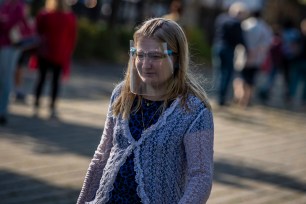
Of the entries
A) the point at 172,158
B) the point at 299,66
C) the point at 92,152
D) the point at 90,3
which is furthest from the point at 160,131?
the point at 90,3

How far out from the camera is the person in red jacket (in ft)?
33.0

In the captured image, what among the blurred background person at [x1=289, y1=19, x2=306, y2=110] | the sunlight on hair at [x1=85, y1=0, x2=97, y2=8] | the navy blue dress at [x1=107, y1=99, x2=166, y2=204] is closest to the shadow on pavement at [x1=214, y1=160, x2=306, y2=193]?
the navy blue dress at [x1=107, y1=99, x2=166, y2=204]

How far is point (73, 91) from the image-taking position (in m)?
13.9

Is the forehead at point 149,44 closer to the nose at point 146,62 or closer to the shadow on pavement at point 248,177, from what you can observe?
the nose at point 146,62

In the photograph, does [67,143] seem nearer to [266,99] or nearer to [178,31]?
[178,31]

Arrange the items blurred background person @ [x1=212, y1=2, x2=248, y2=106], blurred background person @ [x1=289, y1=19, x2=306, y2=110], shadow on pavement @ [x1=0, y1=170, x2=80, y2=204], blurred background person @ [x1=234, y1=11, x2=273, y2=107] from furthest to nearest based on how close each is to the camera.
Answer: blurred background person @ [x1=289, y1=19, x2=306, y2=110], blurred background person @ [x1=234, y1=11, x2=273, y2=107], blurred background person @ [x1=212, y1=2, x2=248, y2=106], shadow on pavement @ [x1=0, y1=170, x2=80, y2=204]

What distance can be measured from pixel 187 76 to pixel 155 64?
0.58ft

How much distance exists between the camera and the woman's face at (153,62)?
2988mm

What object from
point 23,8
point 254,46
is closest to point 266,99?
point 254,46

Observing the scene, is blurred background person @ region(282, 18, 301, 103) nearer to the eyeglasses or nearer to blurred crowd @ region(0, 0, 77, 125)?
blurred crowd @ region(0, 0, 77, 125)

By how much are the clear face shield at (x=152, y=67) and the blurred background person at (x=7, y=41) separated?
248 inches

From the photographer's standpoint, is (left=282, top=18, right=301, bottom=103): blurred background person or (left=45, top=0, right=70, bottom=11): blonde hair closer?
(left=45, top=0, right=70, bottom=11): blonde hair

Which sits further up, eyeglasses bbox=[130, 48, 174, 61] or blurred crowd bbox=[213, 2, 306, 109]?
eyeglasses bbox=[130, 48, 174, 61]

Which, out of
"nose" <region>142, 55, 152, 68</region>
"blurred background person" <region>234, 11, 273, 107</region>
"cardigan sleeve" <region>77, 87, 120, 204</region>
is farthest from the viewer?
"blurred background person" <region>234, 11, 273, 107</region>
